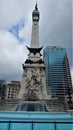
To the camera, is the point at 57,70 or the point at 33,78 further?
the point at 57,70

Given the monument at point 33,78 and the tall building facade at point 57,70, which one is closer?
the monument at point 33,78

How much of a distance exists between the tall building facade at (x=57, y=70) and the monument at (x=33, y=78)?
38.2 m

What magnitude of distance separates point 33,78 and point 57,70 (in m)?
47.0

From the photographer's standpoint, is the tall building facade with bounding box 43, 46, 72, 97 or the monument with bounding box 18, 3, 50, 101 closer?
the monument with bounding box 18, 3, 50, 101

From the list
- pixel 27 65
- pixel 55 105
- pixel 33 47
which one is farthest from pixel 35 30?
pixel 55 105

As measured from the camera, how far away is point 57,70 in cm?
7781

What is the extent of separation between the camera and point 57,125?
190 inches

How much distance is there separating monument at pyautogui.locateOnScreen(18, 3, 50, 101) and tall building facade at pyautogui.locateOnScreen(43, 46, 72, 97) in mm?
38217

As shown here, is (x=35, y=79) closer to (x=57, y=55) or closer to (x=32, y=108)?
(x=32, y=108)

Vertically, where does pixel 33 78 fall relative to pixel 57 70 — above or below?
above

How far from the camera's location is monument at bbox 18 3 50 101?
100 ft

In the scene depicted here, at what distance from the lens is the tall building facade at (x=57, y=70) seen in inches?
2879

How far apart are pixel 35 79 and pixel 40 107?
996 cm

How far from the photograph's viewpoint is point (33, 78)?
3192cm
